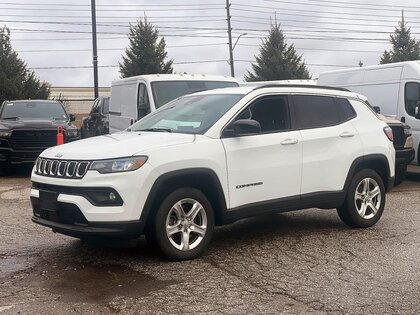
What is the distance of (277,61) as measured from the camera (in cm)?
3706

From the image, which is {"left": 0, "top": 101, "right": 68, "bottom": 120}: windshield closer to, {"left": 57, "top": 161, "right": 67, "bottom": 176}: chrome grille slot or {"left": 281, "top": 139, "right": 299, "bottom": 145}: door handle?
{"left": 57, "top": 161, "right": 67, "bottom": 176}: chrome grille slot

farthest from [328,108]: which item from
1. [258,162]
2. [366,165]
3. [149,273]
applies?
[149,273]

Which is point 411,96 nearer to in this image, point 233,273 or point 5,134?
point 233,273

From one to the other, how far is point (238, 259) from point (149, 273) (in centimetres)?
101

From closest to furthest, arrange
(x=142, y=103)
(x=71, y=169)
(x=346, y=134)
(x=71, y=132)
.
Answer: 1. (x=71, y=169)
2. (x=346, y=134)
3. (x=142, y=103)
4. (x=71, y=132)

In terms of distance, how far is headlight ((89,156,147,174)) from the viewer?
540cm

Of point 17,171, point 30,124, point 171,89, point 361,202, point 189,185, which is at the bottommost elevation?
point 17,171

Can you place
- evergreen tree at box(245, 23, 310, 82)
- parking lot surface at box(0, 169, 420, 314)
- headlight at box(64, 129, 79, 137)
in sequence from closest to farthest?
parking lot surface at box(0, 169, 420, 314) → headlight at box(64, 129, 79, 137) → evergreen tree at box(245, 23, 310, 82)

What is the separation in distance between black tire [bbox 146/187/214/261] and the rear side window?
5.65 feet

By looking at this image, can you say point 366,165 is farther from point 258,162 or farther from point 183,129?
point 183,129

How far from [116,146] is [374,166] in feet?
12.1

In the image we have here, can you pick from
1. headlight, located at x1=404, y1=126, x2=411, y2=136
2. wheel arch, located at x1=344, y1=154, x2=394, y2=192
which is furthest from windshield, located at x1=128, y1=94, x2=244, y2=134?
headlight, located at x1=404, y1=126, x2=411, y2=136

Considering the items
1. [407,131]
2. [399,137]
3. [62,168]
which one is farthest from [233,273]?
[407,131]

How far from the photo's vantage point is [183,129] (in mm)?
6297
